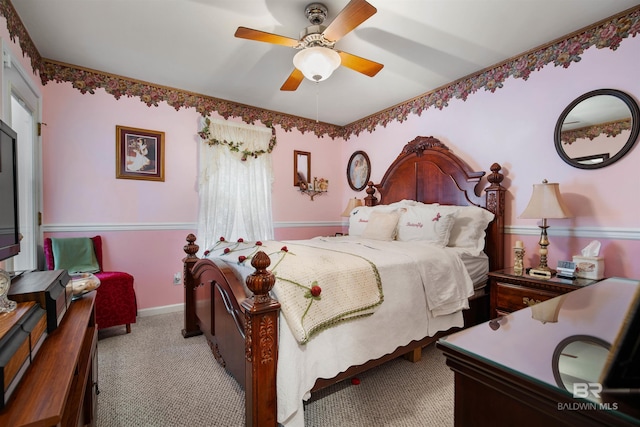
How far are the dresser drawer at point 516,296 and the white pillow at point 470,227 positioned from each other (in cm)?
40

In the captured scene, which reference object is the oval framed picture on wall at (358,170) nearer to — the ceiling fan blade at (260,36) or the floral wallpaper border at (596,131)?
the floral wallpaper border at (596,131)

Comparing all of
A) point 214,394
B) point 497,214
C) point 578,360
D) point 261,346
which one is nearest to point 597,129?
point 497,214

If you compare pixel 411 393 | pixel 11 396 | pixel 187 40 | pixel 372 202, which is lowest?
pixel 411 393

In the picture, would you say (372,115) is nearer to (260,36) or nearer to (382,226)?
(382,226)

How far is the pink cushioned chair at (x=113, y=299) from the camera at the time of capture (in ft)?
8.56

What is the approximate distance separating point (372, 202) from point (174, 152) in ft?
8.72

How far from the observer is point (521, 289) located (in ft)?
7.45

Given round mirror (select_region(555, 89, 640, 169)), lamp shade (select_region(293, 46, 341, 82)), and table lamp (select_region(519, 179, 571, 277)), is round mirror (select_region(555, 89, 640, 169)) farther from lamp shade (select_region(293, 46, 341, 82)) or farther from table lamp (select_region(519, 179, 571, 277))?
lamp shade (select_region(293, 46, 341, 82))

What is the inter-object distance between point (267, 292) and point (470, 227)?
7.13 feet

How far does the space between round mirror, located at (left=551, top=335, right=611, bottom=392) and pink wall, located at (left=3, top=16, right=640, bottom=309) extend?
2.21 meters

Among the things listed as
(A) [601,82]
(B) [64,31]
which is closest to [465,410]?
(A) [601,82]

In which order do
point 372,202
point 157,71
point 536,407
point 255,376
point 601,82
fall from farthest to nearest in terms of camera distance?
point 372,202
point 157,71
point 601,82
point 255,376
point 536,407

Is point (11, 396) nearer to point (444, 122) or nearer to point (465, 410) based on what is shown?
point (465, 410)

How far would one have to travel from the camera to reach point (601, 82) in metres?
2.23
